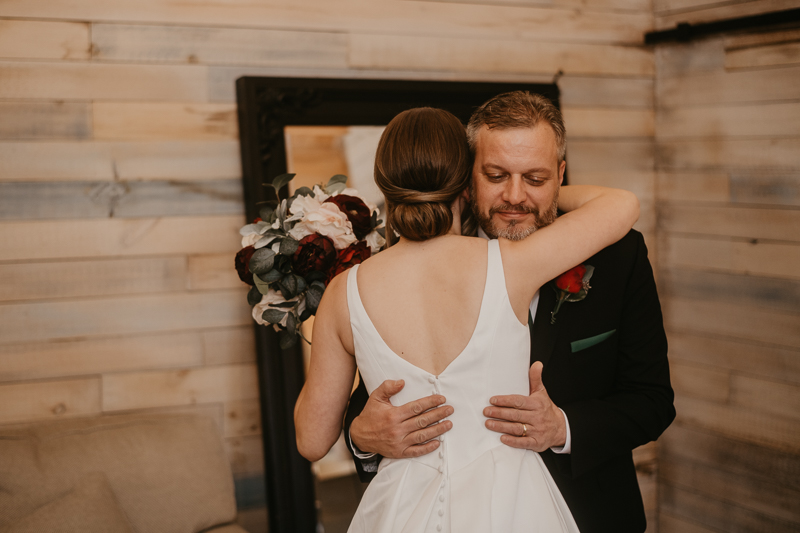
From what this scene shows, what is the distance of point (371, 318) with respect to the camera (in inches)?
49.8

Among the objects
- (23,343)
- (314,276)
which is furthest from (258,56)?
(23,343)

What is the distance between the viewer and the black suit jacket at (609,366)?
4.66ft

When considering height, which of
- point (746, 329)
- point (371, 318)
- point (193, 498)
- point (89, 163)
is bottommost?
point (193, 498)

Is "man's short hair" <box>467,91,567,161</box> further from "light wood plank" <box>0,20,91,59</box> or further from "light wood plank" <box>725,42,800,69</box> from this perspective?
"light wood plank" <box>0,20,91,59</box>

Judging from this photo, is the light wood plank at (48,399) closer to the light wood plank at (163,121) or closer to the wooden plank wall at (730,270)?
the light wood plank at (163,121)

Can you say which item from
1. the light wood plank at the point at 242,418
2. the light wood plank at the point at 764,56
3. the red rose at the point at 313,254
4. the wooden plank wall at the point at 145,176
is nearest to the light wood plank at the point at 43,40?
the wooden plank wall at the point at 145,176

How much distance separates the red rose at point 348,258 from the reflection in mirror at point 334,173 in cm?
68

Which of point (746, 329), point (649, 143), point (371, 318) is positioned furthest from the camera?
point (649, 143)

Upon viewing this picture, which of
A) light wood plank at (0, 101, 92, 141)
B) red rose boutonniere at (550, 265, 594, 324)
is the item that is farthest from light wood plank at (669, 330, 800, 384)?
light wood plank at (0, 101, 92, 141)

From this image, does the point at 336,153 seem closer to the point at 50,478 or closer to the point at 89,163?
the point at 89,163

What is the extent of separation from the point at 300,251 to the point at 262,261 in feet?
0.35

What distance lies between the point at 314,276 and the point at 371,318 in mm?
356

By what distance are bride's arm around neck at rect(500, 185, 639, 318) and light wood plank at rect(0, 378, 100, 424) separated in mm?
1665

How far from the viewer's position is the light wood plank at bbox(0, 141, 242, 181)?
2035 mm
